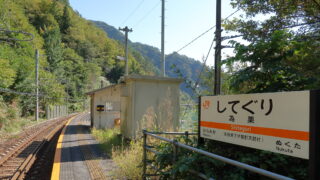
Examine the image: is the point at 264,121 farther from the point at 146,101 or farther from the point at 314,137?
the point at 146,101

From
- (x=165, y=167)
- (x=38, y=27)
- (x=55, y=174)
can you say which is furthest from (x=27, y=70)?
(x=38, y=27)

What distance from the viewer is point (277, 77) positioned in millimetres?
3344

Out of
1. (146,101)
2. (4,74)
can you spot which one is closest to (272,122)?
(146,101)

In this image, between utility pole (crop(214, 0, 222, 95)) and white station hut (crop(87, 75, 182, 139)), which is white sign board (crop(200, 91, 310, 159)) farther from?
white station hut (crop(87, 75, 182, 139))

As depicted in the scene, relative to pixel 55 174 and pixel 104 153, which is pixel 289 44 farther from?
pixel 104 153

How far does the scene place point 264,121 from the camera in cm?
249

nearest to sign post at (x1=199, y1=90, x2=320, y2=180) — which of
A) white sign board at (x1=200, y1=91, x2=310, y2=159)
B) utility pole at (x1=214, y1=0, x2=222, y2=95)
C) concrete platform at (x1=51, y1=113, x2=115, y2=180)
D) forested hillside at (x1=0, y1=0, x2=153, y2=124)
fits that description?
white sign board at (x1=200, y1=91, x2=310, y2=159)

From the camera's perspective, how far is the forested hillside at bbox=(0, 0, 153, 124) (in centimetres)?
2883

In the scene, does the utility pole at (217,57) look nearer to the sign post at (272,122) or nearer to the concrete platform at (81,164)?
the sign post at (272,122)

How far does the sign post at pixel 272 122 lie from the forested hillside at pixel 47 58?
7521mm

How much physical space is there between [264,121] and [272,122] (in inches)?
3.6

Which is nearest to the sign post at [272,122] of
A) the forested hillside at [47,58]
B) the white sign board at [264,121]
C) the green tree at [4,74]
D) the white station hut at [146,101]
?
the white sign board at [264,121]

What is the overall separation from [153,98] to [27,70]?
96.1 ft

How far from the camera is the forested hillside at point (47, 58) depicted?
94.6 ft
